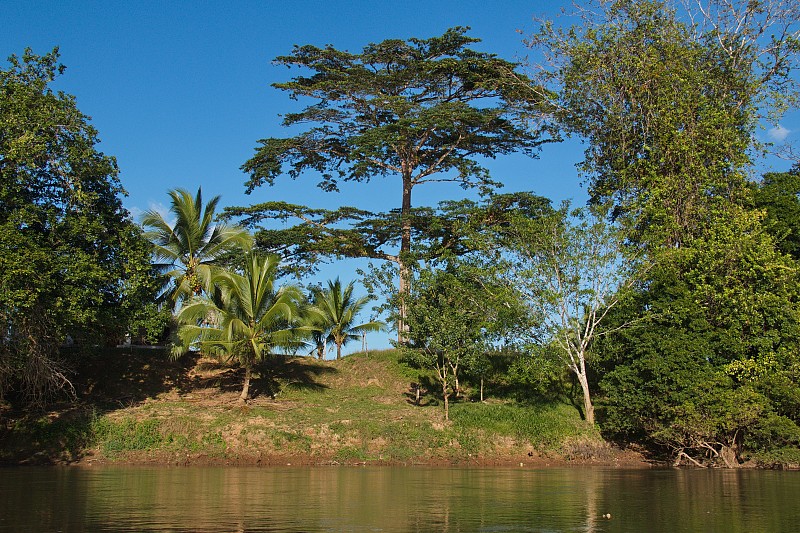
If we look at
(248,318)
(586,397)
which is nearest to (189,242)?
(248,318)

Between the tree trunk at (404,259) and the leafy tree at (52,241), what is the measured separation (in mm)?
9866

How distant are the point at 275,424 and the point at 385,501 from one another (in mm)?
12707

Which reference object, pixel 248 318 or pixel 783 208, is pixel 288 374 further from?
pixel 783 208

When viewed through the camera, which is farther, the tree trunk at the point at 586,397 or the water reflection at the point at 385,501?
the tree trunk at the point at 586,397

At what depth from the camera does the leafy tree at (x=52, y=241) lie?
21.7 meters

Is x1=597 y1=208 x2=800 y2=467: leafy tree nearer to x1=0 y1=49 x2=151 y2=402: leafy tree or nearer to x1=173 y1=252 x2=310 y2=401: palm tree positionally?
x1=173 y1=252 x2=310 y2=401: palm tree

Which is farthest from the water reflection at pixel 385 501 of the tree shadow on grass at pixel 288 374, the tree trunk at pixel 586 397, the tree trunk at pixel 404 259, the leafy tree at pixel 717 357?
the tree trunk at pixel 404 259

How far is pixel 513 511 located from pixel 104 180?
19.8m

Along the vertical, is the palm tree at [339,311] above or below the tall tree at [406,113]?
below

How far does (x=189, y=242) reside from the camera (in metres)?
32.0

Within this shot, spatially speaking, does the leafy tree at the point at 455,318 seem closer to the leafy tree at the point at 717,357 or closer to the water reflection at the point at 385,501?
the leafy tree at the point at 717,357

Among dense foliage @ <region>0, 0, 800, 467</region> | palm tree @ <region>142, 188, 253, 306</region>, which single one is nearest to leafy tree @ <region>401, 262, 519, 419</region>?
dense foliage @ <region>0, 0, 800, 467</region>

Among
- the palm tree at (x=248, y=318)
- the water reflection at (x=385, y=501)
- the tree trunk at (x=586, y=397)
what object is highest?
the palm tree at (x=248, y=318)

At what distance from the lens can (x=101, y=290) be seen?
24422 mm
